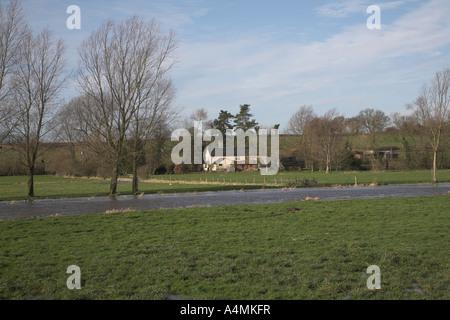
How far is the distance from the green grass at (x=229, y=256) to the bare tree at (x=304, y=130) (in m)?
70.3

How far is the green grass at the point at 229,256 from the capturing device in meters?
7.55

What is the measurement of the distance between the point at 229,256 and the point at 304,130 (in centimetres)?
8825

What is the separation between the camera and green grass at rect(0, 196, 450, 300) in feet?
24.8

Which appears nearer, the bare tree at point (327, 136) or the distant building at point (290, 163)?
the bare tree at point (327, 136)

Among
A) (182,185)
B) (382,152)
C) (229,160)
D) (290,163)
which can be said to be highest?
(382,152)

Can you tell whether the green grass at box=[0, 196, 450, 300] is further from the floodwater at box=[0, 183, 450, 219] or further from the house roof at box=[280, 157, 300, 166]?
the house roof at box=[280, 157, 300, 166]

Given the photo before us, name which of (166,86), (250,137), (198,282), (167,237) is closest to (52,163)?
(250,137)

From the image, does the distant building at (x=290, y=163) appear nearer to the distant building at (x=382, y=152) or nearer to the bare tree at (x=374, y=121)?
the distant building at (x=382, y=152)

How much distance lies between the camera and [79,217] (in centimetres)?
1820

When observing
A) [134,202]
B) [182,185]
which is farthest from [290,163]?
[134,202]

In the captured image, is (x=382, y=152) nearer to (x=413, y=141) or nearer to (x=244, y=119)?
(x=413, y=141)

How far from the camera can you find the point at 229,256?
401 inches

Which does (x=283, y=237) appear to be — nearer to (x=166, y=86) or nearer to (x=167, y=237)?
(x=167, y=237)

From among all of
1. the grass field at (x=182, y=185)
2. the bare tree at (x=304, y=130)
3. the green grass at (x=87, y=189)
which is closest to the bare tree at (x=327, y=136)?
the bare tree at (x=304, y=130)
